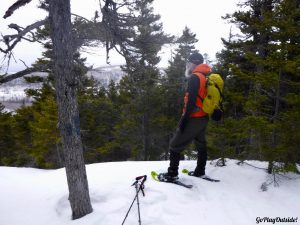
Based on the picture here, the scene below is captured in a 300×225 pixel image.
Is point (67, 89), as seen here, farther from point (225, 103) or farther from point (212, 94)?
point (225, 103)

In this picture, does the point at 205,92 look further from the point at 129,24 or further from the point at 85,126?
the point at 85,126

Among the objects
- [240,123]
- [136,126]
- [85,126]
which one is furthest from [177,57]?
[240,123]

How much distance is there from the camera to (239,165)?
7.74 metres

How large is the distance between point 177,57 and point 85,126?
12553 millimetres

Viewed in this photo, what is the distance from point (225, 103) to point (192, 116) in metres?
2.20

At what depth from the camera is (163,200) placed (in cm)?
564

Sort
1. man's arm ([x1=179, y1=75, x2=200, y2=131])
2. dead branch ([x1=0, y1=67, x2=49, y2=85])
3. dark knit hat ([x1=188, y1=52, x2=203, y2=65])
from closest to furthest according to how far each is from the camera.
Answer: dead branch ([x1=0, y1=67, x2=49, y2=85]), man's arm ([x1=179, y1=75, x2=200, y2=131]), dark knit hat ([x1=188, y1=52, x2=203, y2=65])

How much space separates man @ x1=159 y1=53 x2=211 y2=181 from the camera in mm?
6070

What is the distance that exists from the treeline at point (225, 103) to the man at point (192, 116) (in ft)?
3.06

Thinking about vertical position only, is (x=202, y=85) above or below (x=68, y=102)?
above

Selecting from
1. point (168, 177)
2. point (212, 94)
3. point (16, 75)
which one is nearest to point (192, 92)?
point (212, 94)

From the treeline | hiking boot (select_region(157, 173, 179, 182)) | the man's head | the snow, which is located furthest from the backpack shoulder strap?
the snow

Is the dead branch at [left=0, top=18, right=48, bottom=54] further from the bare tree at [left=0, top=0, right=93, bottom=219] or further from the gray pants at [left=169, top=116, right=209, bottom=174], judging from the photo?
the gray pants at [left=169, top=116, right=209, bottom=174]

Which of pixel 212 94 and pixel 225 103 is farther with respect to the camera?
A: pixel 225 103
